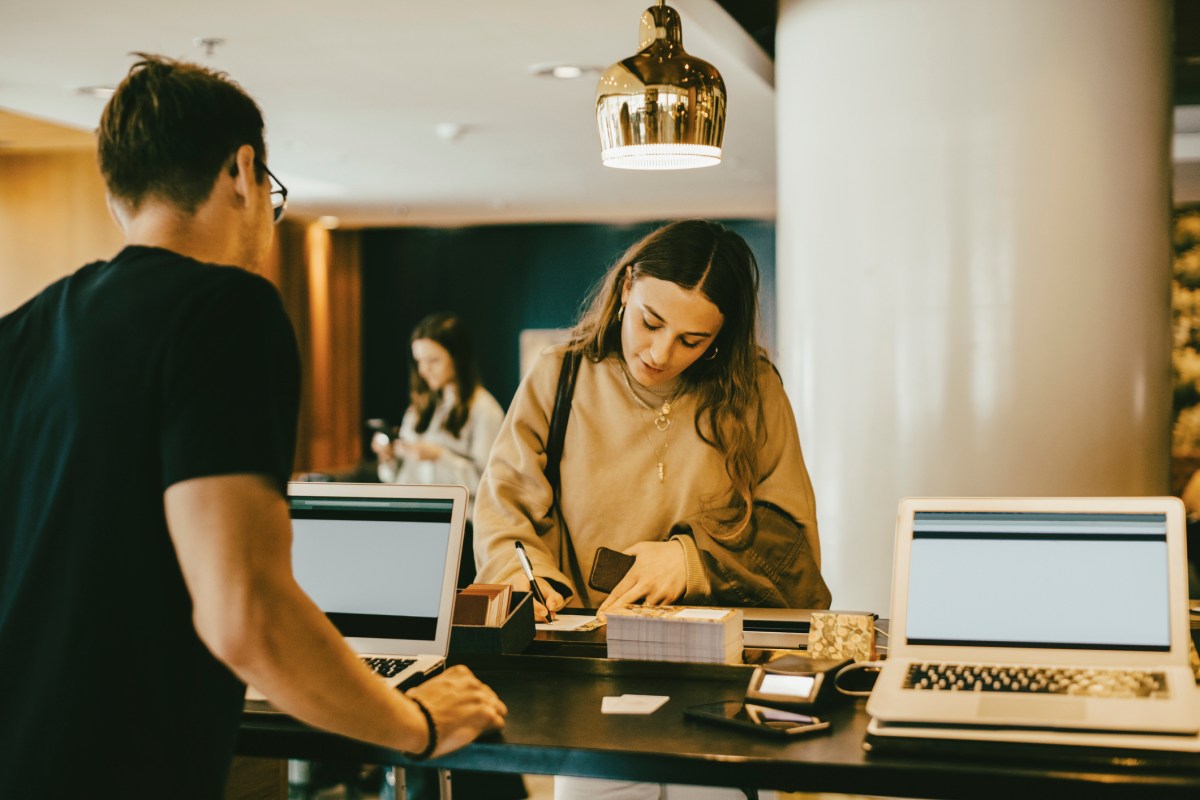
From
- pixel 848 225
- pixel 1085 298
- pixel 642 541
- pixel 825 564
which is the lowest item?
pixel 825 564

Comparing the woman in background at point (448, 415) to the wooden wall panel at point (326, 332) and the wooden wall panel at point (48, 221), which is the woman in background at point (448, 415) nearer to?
the wooden wall panel at point (48, 221)

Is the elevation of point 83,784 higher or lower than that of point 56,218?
lower

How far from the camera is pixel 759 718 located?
1490 millimetres

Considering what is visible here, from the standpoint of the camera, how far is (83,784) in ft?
3.61

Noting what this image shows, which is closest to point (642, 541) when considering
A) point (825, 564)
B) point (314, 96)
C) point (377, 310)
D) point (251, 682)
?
point (251, 682)

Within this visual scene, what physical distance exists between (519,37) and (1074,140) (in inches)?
83.8

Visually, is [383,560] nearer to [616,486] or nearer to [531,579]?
[531,579]

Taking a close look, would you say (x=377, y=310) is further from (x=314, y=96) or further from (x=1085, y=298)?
(x=1085, y=298)

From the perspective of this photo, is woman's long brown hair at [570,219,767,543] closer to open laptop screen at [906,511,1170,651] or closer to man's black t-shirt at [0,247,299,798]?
open laptop screen at [906,511,1170,651]

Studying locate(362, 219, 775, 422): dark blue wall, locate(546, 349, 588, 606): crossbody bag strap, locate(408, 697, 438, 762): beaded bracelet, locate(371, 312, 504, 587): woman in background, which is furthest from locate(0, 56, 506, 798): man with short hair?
locate(362, 219, 775, 422): dark blue wall

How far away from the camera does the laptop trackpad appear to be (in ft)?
4.51

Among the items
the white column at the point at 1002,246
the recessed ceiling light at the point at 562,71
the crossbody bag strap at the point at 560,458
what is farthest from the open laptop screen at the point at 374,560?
the recessed ceiling light at the point at 562,71

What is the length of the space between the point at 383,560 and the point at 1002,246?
2.30 metres

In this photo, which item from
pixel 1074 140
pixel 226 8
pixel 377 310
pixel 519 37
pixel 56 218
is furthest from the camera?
pixel 377 310
